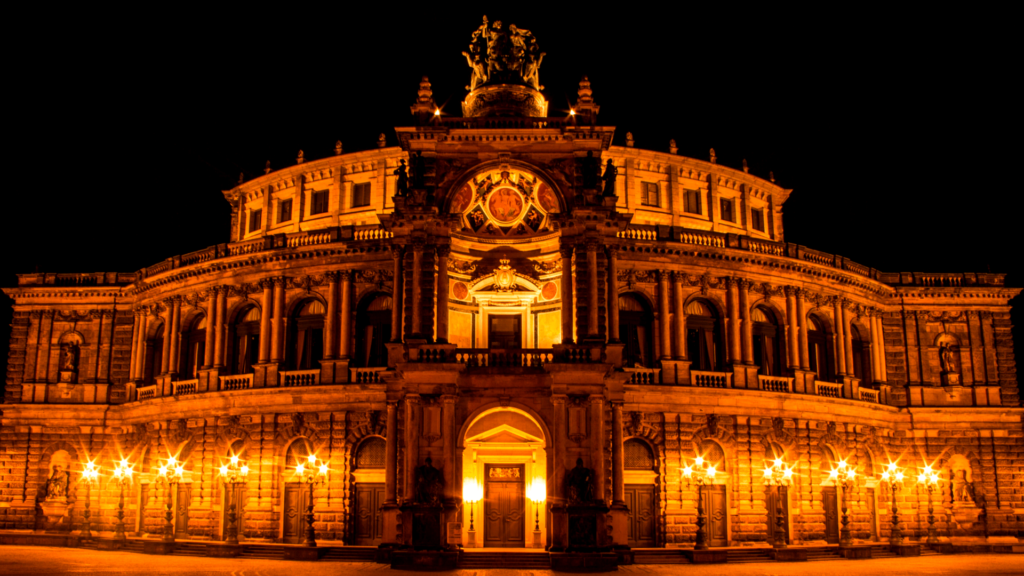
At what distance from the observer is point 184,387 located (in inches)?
1829

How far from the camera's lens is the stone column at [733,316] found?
43.2 meters

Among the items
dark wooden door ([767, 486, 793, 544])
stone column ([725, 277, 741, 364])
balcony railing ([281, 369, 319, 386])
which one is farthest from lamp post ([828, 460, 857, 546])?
balcony railing ([281, 369, 319, 386])

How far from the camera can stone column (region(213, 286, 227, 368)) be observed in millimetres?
45344

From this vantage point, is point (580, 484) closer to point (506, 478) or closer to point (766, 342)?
point (506, 478)

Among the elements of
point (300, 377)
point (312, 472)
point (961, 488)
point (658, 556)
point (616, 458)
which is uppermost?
point (300, 377)

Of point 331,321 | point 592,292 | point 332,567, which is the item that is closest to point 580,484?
point 592,292

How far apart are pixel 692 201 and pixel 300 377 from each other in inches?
889

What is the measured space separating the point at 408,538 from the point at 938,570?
18486mm

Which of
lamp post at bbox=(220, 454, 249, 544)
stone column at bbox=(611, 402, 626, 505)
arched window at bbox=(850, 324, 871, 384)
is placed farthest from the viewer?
arched window at bbox=(850, 324, 871, 384)

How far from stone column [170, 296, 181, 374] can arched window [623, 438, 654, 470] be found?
23.1 m

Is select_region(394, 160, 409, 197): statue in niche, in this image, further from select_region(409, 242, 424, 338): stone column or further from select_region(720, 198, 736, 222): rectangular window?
select_region(720, 198, 736, 222): rectangular window

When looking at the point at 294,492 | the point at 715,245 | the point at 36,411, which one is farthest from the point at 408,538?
the point at 36,411

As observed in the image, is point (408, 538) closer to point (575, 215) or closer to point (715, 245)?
point (575, 215)

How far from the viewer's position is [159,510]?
4541 cm
